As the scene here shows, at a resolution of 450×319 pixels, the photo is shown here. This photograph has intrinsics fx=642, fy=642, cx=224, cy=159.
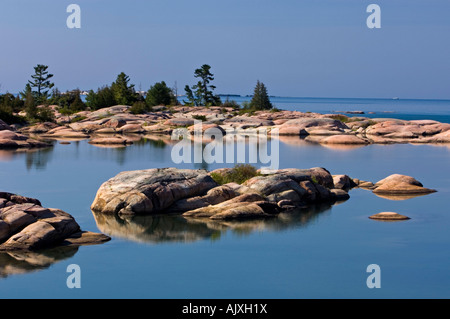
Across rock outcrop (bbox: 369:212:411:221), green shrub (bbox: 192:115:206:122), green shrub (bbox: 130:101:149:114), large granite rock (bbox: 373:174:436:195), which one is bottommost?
rock outcrop (bbox: 369:212:411:221)

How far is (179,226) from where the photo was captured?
17344 mm

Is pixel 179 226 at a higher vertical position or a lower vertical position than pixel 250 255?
higher

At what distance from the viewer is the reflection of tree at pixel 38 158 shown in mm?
30750

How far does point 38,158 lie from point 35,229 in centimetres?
2024

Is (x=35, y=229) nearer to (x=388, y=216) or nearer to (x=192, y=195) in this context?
(x=192, y=195)

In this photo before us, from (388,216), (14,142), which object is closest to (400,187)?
(388,216)

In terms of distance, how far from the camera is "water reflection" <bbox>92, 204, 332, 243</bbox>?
53.5 feet

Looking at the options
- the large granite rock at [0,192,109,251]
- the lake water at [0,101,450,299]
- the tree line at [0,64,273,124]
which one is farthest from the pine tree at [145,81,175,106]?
the large granite rock at [0,192,109,251]

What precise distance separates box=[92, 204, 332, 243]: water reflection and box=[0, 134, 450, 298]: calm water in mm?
28

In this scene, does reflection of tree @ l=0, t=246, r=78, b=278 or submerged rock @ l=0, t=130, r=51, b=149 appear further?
submerged rock @ l=0, t=130, r=51, b=149

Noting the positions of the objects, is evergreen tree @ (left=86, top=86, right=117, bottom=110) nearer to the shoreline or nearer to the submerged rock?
the shoreline

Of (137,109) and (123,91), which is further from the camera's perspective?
(123,91)

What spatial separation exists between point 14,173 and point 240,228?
13.9 metres
